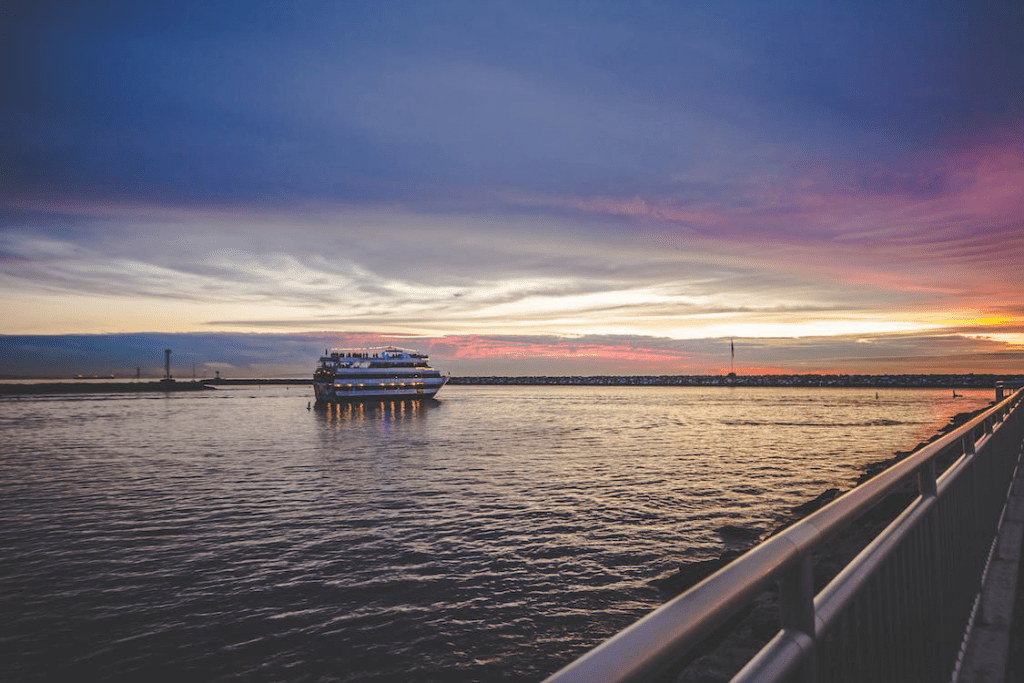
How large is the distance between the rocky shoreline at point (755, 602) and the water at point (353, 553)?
2.01ft

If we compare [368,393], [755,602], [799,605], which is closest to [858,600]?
[799,605]

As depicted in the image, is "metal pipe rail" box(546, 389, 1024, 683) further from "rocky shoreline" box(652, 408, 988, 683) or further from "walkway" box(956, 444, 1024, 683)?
"rocky shoreline" box(652, 408, 988, 683)

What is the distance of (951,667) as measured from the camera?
4.52 metres

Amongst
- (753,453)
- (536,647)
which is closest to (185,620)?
(536,647)

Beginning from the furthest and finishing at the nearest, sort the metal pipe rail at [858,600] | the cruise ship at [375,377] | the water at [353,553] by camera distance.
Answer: the cruise ship at [375,377] → the water at [353,553] → the metal pipe rail at [858,600]

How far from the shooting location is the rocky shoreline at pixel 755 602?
8.20 metres

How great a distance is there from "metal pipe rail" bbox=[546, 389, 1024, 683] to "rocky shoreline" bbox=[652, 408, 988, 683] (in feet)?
5.54

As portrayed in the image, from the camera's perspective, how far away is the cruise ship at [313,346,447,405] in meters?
103

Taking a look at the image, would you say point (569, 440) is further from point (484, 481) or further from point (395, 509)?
point (395, 509)

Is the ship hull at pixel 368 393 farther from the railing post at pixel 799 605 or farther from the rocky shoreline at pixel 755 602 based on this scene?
the railing post at pixel 799 605

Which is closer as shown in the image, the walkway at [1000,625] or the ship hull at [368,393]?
the walkway at [1000,625]

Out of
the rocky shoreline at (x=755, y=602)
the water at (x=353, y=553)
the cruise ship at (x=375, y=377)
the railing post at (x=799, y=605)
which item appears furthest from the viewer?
the cruise ship at (x=375, y=377)

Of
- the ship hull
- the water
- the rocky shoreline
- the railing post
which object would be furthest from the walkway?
the ship hull

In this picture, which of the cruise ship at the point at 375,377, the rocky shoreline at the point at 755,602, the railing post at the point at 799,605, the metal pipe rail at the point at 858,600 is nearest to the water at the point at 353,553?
the rocky shoreline at the point at 755,602
